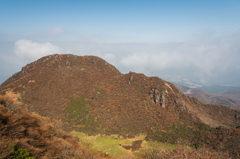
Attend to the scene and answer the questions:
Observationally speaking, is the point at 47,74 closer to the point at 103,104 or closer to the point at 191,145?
the point at 103,104

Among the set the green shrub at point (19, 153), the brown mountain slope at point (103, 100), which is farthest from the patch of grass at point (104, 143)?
the green shrub at point (19, 153)

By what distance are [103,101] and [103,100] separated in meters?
0.63

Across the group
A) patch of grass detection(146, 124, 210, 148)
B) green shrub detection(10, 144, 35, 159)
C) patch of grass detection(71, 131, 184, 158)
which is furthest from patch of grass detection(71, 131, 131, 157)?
green shrub detection(10, 144, 35, 159)

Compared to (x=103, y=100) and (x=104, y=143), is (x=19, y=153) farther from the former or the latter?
(x=103, y=100)

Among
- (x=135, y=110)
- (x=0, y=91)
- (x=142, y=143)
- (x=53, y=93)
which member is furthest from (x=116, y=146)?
(x=0, y=91)

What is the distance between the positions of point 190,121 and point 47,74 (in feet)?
247

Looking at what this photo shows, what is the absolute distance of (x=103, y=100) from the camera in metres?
55.3

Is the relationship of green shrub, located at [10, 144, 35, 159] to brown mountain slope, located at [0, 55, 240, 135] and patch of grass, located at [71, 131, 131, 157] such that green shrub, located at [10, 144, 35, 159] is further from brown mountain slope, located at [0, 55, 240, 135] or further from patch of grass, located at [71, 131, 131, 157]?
brown mountain slope, located at [0, 55, 240, 135]

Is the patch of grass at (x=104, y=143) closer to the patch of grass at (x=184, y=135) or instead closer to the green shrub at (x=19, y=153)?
the patch of grass at (x=184, y=135)

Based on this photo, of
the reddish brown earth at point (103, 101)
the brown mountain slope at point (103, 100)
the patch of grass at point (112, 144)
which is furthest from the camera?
the brown mountain slope at point (103, 100)

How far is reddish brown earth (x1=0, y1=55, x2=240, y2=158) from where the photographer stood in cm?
4641

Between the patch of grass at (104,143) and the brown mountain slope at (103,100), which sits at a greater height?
the brown mountain slope at (103,100)

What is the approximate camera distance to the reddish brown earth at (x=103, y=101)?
4641 cm

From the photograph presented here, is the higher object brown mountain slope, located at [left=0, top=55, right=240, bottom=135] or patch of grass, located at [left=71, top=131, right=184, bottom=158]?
brown mountain slope, located at [left=0, top=55, right=240, bottom=135]
